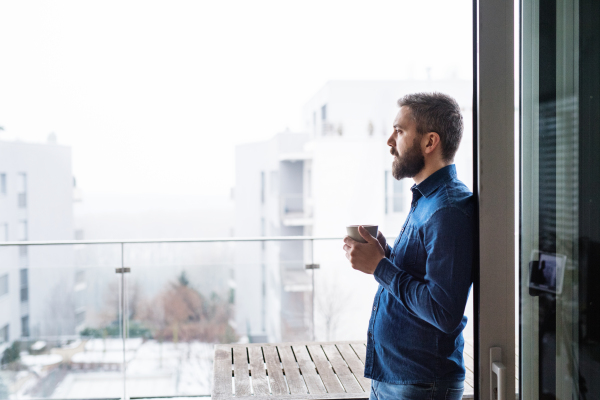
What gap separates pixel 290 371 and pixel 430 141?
5.40ft

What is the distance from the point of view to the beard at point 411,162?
53.4 inches

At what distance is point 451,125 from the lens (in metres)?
1.33

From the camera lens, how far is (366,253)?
1.32 metres

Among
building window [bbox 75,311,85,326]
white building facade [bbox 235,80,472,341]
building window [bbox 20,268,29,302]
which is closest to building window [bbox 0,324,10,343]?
building window [bbox 20,268,29,302]

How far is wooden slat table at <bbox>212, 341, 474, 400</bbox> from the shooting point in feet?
7.49

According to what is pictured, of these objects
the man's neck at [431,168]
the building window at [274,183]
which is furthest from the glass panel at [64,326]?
the building window at [274,183]

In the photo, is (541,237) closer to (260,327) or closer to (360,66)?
(260,327)

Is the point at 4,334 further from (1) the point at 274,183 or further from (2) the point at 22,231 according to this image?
(1) the point at 274,183

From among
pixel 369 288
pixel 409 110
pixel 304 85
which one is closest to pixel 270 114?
pixel 304 85

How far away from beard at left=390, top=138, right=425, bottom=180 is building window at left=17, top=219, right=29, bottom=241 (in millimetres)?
18821

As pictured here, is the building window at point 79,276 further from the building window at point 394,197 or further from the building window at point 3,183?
A: the building window at point 394,197

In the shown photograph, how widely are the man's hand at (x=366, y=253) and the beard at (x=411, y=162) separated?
0.63 feet

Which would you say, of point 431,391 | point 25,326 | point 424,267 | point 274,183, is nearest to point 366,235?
point 424,267

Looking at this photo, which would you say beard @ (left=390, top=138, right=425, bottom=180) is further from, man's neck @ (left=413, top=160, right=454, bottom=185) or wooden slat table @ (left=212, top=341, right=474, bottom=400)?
wooden slat table @ (left=212, top=341, right=474, bottom=400)
